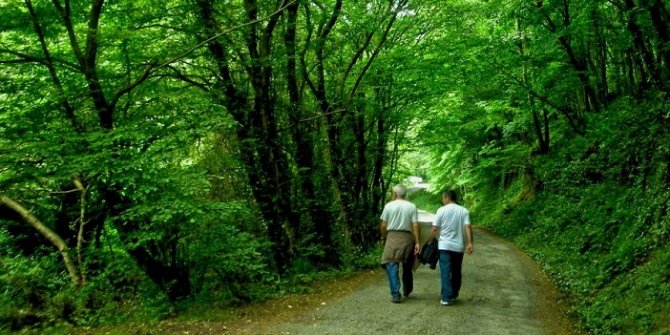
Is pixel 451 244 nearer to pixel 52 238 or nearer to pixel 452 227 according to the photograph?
pixel 452 227

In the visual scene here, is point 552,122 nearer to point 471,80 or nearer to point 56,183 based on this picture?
point 471,80

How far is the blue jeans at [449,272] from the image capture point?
24.7ft

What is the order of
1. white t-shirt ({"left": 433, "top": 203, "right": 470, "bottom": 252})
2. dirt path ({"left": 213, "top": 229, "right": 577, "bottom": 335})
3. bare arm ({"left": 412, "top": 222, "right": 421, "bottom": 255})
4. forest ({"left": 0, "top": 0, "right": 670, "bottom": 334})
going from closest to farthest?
dirt path ({"left": 213, "top": 229, "right": 577, "bottom": 335})
forest ({"left": 0, "top": 0, "right": 670, "bottom": 334})
white t-shirt ({"left": 433, "top": 203, "right": 470, "bottom": 252})
bare arm ({"left": 412, "top": 222, "right": 421, "bottom": 255})

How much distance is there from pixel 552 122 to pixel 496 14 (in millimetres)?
9724

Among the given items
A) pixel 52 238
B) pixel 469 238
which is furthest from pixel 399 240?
pixel 52 238

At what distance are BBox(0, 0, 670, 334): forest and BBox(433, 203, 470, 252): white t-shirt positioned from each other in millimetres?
1977

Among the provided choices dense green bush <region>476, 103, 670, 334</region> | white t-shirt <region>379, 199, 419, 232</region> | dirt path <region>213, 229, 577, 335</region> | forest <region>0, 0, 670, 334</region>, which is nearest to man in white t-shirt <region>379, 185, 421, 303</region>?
white t-shirt <region>379, 199, 419, 232</region>

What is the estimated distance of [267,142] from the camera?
10094 mm

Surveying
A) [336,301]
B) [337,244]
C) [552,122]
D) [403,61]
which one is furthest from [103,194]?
[552,122]

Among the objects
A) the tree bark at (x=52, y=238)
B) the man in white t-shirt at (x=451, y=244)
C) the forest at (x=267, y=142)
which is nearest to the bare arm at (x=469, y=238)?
the man in white t-shirt at (x=451, y=244)

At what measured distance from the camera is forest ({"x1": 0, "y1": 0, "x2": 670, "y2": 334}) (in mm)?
7207

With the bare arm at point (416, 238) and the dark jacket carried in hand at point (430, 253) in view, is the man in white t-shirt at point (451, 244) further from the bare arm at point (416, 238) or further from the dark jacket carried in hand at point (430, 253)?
the bare arm at point (416, 238)

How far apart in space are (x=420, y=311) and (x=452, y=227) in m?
1.39

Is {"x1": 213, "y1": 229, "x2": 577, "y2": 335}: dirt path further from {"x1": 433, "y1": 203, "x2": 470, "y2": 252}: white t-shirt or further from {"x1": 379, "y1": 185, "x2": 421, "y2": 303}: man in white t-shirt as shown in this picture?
{"x1": 433, "y1": 203, "x2": 470, "y2": 252}: white t-shirt
